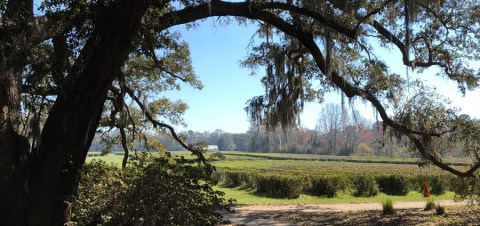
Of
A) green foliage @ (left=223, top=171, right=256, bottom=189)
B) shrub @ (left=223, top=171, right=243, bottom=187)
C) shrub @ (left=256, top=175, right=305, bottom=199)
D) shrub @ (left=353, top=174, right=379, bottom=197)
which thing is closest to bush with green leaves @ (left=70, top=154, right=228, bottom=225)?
shrub @ (left=256, top=175, right=305, bottom=199)

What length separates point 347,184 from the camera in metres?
22.6

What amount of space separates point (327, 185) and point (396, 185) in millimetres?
4128

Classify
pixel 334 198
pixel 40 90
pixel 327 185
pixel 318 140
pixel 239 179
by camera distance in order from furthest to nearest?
pixel 318 140 → pixel 239 179 → pixel 327 185 → pixel 334 198 → pixel 40 90

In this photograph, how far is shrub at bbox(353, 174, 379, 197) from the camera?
2212 cm

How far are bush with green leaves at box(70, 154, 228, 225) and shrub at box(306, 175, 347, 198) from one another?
1719cm

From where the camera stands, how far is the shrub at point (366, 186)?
2212 cm

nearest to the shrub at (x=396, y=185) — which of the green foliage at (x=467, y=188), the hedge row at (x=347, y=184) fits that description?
the hedge row at (x=347, y=184)

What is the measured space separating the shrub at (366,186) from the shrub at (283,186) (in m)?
3.03

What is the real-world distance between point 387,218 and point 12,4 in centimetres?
974

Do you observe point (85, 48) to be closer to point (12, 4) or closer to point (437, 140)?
point (12, 4)

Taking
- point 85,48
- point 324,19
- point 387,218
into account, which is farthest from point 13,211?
point 387,218

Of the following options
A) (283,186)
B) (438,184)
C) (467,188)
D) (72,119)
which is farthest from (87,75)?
(438,184)

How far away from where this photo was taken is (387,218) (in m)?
11.0

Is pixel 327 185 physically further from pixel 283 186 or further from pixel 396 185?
pixel 396 185
